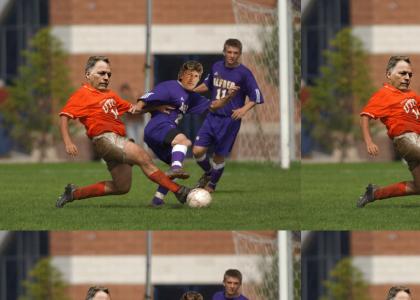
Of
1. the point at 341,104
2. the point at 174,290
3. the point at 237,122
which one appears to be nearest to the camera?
the point at 237,122

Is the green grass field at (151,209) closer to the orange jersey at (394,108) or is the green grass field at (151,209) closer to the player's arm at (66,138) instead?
the player's arm at (66,138)

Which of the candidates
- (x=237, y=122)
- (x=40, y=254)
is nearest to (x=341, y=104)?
(x=40, y=254)

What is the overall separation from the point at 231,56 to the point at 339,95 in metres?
22.1

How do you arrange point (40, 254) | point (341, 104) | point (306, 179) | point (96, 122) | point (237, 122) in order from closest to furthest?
point (96, 122) → point (237, 122) → point (306, 179) → point (40, 254) → point (341, 104)

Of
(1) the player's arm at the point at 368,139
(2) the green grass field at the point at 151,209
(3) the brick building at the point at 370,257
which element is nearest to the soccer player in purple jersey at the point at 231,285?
(2) the green grass field at the point at 151,209

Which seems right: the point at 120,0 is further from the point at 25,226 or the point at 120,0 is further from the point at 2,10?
the point at 25,226

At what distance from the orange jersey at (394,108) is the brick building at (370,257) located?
304 inches

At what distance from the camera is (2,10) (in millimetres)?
40469

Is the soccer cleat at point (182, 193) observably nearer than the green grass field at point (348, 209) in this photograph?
Yes

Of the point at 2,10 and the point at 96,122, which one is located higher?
the point at 2,10

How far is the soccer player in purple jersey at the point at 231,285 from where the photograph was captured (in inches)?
564

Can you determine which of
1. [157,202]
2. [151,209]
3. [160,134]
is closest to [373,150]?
[160,134]

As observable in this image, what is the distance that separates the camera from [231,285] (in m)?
14.4

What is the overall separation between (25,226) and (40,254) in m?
12.0
